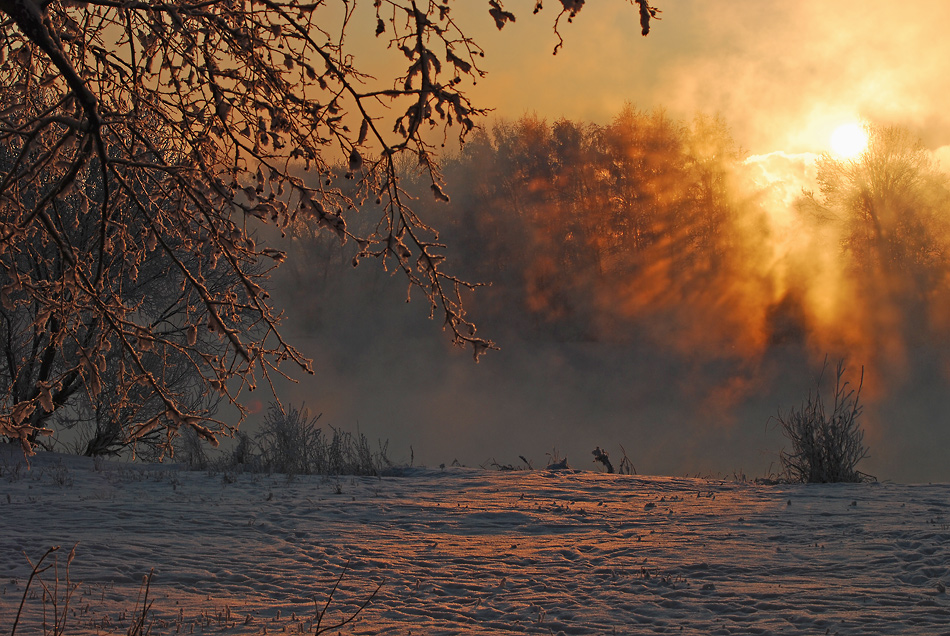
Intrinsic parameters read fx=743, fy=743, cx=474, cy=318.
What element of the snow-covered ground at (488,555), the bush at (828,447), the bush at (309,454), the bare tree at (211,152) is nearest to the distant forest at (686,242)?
the bush at (828,447)

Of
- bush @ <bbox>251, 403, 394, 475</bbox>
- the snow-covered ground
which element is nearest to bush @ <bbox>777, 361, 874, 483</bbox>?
the snow-covered ground

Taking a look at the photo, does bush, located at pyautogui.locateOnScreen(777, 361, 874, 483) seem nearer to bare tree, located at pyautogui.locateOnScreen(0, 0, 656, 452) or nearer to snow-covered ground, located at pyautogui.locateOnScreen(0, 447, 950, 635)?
snow-covered ground, located at pyautogui.locateOnScreen(0, 447, 950, 635)

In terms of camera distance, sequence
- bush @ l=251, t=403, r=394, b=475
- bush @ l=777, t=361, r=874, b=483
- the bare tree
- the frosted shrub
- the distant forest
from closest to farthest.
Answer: the bare tree → bush @ l=777, t=361, r=874, b=483 → bush @ l=251, t=403, r=394, b=475 → the frosted shrub → the distant forest

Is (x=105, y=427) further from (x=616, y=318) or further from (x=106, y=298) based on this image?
(x=616, y=318)

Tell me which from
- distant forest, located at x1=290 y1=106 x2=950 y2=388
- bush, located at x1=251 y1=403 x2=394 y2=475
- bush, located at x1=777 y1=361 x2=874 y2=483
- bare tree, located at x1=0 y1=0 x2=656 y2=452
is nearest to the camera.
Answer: bare tree, located at x1=0 y1=0 x2=656 y2=452

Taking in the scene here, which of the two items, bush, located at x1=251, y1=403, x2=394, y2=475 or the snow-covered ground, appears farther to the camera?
bush, located at x1=251, y1=403, x2=394, y2=475

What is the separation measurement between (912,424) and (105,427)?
2392cm

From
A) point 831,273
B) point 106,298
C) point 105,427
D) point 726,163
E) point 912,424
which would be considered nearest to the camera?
point 106,298

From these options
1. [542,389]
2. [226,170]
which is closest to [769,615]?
[226,170]

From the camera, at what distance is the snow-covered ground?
4078 mm

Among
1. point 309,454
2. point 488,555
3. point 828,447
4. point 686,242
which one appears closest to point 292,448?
point 309,454

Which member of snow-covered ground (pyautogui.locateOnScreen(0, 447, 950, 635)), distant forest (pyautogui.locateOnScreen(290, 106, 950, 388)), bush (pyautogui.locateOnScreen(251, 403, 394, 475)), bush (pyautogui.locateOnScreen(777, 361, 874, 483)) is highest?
distant forest (pyautogui.locateOnScreen(290, 106, 950, 388))

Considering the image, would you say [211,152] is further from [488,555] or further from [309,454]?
[309,454]

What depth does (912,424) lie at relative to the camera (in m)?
24.5
